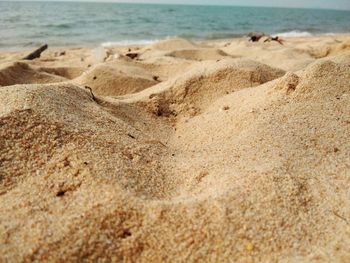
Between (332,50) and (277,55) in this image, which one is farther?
(332,50)

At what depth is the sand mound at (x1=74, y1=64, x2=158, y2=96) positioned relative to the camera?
157 inches

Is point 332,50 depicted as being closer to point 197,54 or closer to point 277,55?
point 277,55

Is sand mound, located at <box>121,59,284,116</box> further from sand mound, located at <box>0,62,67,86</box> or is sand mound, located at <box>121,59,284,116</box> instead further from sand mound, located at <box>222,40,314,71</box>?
sand mound, located at <box>0,62,67,86</box>

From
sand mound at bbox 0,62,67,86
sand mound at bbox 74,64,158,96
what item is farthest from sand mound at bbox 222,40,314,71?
sand mound at bbox 0,62,67,86

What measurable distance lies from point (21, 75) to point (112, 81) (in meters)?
1.41

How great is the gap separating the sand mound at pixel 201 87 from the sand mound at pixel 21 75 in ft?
6.23

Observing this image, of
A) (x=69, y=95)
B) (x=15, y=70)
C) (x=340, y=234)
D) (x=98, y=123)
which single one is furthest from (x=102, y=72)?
(x=340, y=234)

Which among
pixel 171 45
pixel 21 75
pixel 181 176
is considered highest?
pixel 181 176

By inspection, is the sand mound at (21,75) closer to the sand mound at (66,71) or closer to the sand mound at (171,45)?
the sand mound at (66,71)

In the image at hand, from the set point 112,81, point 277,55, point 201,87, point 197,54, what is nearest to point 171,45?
point 197,54

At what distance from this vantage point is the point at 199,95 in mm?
3123

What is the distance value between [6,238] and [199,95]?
2.10 meters

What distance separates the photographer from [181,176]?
182cm

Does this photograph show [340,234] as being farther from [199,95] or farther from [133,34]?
[133,34]
